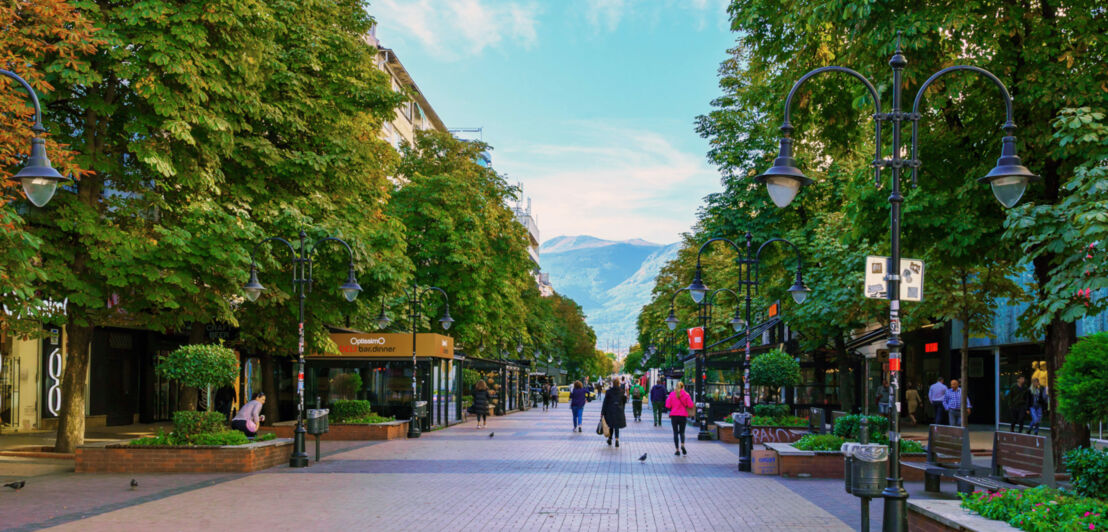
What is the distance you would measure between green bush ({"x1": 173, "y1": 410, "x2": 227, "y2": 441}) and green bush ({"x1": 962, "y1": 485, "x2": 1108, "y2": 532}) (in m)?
14.1

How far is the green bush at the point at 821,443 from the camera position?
17.7 m

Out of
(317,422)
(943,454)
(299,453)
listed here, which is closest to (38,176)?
(299,453)

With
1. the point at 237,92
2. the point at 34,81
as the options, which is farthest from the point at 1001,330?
the point at 34,81

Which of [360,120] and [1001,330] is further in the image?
[1001,330]

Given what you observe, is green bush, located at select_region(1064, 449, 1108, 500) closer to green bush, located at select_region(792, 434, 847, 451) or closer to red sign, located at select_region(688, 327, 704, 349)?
green bush, located at select_region(792, 434, 847, 451)

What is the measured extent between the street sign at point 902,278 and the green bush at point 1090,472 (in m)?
1.97

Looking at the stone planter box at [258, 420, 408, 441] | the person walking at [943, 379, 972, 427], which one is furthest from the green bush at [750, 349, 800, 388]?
the stone planter box at [258, 420, 408, 441]

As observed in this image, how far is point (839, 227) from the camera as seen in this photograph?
1154 inches

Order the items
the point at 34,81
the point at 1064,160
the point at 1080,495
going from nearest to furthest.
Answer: the point at 1080,495
the point at 1064,160
the point at 34,81

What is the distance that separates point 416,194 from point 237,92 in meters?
21.1

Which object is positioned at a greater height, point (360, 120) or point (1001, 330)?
point (360, 120)

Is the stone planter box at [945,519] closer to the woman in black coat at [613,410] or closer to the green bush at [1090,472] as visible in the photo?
the green bush at [1090,472]

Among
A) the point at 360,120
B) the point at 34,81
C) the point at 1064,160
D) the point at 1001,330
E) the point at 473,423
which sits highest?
the point at 360,120

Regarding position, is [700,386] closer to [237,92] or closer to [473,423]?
[473,423]
